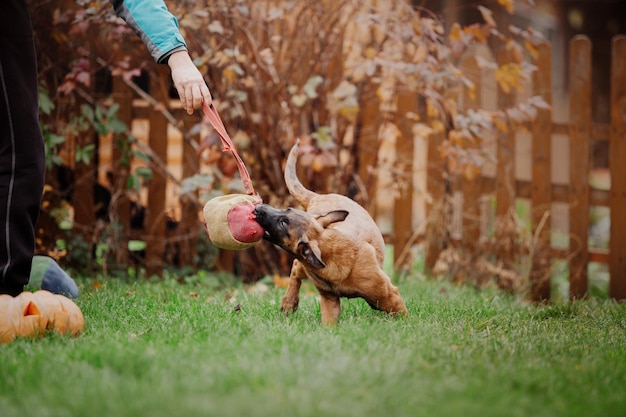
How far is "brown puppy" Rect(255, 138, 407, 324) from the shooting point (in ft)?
10.5

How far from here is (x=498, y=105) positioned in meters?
5.95

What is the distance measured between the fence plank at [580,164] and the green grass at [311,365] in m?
1.93

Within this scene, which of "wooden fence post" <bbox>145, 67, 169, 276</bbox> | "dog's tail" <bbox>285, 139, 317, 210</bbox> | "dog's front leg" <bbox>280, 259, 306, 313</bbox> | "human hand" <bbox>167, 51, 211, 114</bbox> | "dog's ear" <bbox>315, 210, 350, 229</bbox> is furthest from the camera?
"wooden fence post" <bbox>145, 67, 169, 276</bbox>

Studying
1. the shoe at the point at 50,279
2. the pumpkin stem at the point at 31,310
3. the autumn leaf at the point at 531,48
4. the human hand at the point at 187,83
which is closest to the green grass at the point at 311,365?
the pumpkin stem at the point at 31,310

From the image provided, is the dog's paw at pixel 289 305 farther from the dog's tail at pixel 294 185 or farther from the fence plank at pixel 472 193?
the fence plank at pixel 472 193

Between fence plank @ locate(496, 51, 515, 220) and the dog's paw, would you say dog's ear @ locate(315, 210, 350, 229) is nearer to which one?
the dog's paw

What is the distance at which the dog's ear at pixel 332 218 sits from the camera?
3.31m

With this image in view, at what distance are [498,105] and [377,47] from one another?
113cm

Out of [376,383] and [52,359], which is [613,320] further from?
[52,359]

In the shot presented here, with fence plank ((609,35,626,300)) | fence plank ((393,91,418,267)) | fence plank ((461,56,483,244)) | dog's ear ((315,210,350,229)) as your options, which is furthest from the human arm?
fence plank ((609,35,626,300))

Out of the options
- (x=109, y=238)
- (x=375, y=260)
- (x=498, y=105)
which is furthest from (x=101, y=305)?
(x=498, y=105)

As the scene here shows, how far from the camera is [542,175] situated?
583 cm

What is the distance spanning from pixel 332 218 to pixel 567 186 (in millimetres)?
3170

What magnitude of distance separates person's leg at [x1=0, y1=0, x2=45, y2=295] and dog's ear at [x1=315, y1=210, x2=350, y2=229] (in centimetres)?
130
